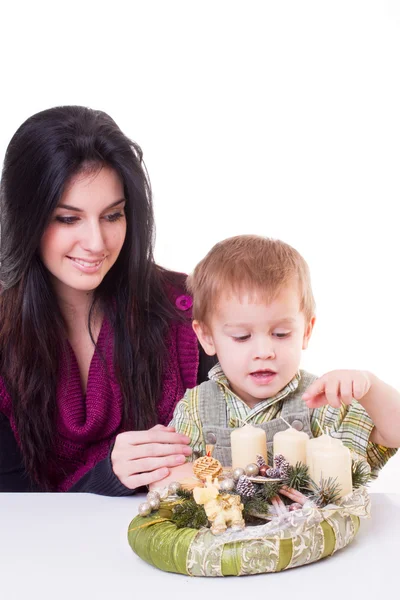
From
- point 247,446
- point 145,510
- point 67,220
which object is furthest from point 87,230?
point 145,510

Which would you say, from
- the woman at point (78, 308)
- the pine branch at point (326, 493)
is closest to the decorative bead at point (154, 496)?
the pine branch at point (326, 493)

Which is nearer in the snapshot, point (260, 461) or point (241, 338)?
point (260, 461)

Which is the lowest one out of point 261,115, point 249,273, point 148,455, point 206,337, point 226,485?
point 148,455

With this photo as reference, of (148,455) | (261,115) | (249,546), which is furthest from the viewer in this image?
(261,115)

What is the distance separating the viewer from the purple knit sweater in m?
2.21

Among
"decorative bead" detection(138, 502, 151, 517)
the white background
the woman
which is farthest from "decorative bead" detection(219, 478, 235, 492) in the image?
the white background

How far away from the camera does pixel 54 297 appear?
2.26 meters

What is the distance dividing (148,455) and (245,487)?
0.39 m

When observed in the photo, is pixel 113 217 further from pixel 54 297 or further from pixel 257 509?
pixel 257 509

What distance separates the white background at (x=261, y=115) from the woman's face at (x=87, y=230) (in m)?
1.65

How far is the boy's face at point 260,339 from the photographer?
1503 millimetres

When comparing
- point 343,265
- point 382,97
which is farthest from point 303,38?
point 343,265

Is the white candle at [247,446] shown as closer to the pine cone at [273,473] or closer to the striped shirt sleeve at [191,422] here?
the pine cone at [273,473]

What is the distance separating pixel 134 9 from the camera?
3625 mm
